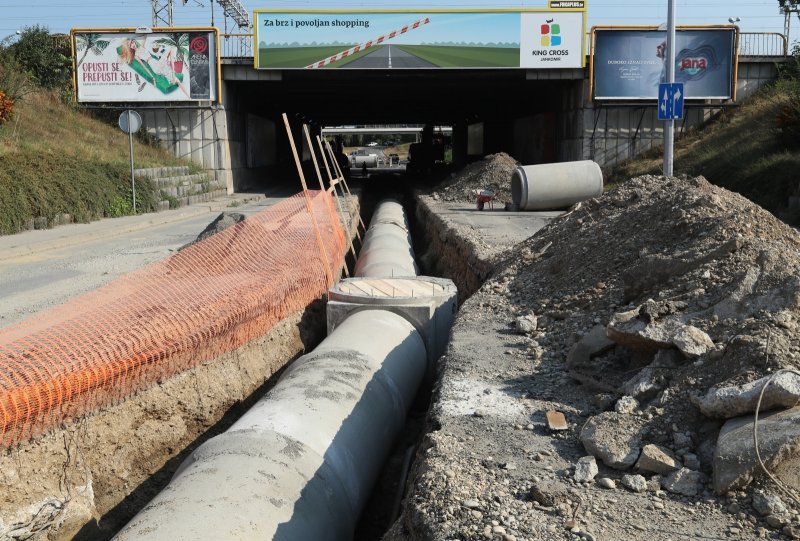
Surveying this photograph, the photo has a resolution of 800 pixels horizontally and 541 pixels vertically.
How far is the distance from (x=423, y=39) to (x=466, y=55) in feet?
4.90

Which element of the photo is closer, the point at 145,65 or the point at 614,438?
the point at 614,438

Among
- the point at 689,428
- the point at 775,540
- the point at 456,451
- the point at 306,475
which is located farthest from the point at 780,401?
the point at 306,475

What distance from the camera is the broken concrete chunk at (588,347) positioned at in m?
5.81

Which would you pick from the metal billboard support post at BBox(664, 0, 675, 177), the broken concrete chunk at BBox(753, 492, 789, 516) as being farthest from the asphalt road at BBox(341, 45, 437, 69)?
the broken concrete chunk at BBox(753, 492, 789, 516)

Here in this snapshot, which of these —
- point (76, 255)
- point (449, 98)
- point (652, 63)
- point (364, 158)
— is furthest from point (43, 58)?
point (364, 158)

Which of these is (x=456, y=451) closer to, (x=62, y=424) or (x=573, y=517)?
(x=573, y=517)

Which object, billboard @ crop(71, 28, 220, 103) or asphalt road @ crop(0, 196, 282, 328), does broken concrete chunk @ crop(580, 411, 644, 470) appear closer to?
asphalt road @ crop(0, 196, 282, 328)

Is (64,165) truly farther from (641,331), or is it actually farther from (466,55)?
(641,331)

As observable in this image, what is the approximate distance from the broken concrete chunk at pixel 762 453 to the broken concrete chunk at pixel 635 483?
1.03 ft

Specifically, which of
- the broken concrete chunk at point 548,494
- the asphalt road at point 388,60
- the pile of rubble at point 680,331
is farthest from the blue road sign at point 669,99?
the broken concrete chunk at point 548,494

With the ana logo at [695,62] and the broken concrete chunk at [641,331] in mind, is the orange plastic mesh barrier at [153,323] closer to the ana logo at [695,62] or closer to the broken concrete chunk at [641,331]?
the broken concrete chunk at [641,331]

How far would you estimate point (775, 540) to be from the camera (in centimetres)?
341

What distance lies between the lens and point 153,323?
6.70 m

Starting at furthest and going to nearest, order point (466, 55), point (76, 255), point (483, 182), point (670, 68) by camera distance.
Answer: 1. point (466, 55)
2. point (483, 182)
3. point (670, 68)
4. point (76, 255)
